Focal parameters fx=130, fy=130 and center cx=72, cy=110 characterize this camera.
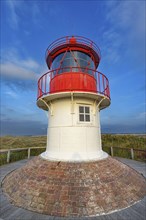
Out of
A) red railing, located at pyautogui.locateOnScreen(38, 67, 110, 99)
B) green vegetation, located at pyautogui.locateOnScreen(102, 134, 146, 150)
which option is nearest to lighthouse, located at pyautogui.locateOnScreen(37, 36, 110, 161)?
red railing, located at pyautogui.locateOnScreen(38, 67, 110, 99)

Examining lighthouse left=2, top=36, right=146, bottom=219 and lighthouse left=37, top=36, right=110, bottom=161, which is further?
lighthouse left=37, top=36, right=110, bottom=161

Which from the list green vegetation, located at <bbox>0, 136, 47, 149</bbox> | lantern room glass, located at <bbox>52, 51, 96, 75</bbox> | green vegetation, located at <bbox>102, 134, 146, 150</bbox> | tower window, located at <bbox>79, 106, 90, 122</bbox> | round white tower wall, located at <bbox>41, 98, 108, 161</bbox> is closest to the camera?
round white tower wall, located at <bbox>41, 98, 108, 161</bbox>

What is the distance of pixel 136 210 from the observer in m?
4.17

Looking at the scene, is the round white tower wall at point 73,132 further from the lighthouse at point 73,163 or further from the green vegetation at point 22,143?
the green vegetation at point 22,143

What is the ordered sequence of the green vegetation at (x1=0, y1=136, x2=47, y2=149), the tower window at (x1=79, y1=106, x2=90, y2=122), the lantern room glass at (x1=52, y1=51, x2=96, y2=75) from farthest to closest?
the green vegetation at (x1=0, y1=136, x2=47, y2=149), the lantern room glass at (x1=52, y1=51, x2=96, y2=75), the tower window at (x1=79, y1=106, x2=90, y2=122)

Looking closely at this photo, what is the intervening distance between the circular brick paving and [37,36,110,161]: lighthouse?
70cm

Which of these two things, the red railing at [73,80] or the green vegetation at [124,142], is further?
the green vegetation at [124,142]

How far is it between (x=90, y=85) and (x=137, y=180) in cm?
493

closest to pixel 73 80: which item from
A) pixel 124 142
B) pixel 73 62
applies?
pixel 73 62

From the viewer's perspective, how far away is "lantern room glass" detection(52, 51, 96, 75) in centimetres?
660

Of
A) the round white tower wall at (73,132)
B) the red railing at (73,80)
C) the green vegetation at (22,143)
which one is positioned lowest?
the green vegetation at (22,143)

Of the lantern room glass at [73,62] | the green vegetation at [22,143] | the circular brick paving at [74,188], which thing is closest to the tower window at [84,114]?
the lantern room glass at [73,62]

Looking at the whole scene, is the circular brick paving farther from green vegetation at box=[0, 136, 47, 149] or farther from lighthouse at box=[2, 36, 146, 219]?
green vegetation at box=[0, 136, 47, 149]

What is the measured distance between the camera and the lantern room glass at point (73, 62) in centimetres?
660
